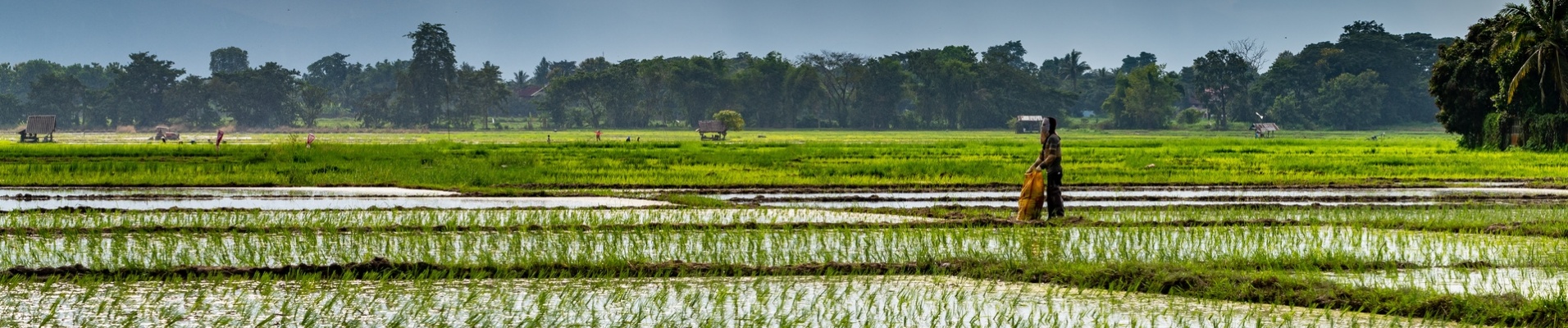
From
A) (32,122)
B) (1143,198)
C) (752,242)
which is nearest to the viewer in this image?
(752,242)

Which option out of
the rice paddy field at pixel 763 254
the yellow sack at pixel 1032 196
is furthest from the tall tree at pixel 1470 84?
the yellow sack at pixel 1032 196

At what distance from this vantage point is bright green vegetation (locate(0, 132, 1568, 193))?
19.9 meters

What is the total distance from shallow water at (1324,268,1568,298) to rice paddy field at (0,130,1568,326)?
0.04 meters

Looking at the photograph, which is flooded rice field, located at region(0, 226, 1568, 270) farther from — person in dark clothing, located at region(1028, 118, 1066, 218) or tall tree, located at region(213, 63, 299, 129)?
tall tree, located at region(213, 63, 299, 129)

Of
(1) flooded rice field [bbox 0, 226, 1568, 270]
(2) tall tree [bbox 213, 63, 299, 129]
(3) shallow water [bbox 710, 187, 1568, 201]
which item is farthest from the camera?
(2) tall tree [bbox 213, 63, 299, 129]

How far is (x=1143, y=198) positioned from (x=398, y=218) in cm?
803

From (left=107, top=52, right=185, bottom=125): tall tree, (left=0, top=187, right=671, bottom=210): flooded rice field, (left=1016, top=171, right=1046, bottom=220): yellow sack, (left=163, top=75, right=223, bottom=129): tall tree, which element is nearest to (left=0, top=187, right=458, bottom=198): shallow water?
(left=0, top=187, right=671, bottom=210): flooded rice field

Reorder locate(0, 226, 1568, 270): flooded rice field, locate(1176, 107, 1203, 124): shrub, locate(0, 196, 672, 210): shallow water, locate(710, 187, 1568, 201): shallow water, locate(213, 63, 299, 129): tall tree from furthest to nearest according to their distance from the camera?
locate(213, 63, 299, 129): tall tree
locate(1176, 107, 1203, 124): shrub
locate(710, 187, 1568, 201): shallow water
locate(0, 196, 672, 210): shallow water
locate(0, 226, 1568, 270): flooded rice field

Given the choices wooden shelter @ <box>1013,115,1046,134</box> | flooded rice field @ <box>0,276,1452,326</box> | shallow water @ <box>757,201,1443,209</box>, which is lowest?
wooden shelter @ <box>1013,115,1046,134</box>

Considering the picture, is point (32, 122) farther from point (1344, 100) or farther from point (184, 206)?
point (1344, 100)

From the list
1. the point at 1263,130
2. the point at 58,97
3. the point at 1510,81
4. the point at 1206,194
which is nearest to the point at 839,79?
the point at 1263,130

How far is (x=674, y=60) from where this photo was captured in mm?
91688

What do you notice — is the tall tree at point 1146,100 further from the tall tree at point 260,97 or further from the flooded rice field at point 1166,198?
the flooded rice field at point 1166,198

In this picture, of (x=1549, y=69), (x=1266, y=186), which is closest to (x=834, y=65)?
(x=1549, y=69)
